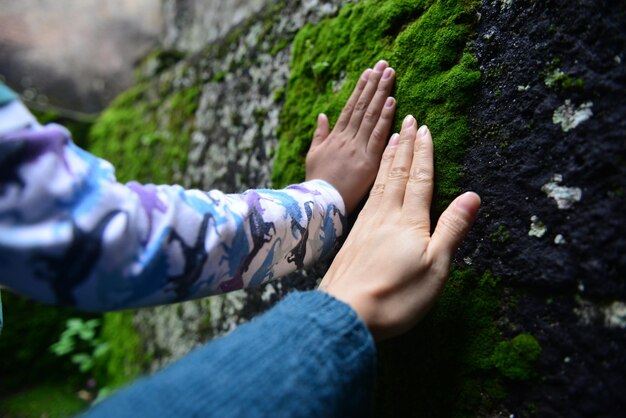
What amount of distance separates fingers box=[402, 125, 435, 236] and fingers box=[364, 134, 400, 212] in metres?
0.07

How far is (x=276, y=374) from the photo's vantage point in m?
0.59

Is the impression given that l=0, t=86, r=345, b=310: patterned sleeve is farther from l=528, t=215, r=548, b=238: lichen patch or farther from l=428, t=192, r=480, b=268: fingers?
l=528, t=215, r=548, b=238: lichen patch

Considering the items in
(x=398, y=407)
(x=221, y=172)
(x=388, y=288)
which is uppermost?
(x=388, y=288)

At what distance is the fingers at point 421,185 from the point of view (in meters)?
0.84

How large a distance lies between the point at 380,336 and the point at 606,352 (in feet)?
1.20

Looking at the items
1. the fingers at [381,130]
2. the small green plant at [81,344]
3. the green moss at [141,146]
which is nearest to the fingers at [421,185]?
the fingers at [381,130]

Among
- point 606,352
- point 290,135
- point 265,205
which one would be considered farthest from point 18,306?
point 606,352

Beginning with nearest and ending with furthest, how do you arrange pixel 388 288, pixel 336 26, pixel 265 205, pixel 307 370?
pixel 307 370, pixel 388 288, pixel 265 205, pixel 336 26

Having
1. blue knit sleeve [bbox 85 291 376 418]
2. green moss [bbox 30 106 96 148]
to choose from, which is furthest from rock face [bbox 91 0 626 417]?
green moss [bbox 30 106 96 148]

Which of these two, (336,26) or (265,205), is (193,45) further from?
(265,205)

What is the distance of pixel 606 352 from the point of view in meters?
0.63

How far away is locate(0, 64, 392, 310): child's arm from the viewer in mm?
538

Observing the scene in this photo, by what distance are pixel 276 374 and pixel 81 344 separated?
300 cm

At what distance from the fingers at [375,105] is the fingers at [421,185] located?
16 centimetres
